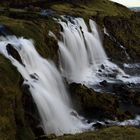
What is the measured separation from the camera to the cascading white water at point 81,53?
49281mm

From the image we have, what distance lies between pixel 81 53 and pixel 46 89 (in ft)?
75.4

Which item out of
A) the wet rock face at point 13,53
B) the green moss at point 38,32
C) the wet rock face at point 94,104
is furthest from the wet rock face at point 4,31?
the wet rock face at point 94,104

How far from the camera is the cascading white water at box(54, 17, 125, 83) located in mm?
49281

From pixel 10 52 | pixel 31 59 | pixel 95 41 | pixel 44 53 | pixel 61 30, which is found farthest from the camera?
pixel 95 41

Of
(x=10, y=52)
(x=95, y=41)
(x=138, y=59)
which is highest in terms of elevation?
(x=10, y=52)

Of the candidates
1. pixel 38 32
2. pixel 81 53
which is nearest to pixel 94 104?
pixel 38 32

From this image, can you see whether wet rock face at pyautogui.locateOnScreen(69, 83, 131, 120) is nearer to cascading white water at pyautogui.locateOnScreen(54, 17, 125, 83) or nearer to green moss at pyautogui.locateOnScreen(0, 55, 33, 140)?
cascading white water at pyautogui.locateOnScreen(54, 17, 125, 83)

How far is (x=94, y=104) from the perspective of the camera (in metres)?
37.4

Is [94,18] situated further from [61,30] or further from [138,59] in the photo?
[61,30]

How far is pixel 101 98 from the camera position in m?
38.3

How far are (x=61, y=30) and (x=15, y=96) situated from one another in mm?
28081

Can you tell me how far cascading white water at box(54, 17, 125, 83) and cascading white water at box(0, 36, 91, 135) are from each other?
7565 millimetres

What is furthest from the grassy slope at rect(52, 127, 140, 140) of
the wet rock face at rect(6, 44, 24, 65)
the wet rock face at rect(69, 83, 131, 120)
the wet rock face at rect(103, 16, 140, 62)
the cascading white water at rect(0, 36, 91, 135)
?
the wet rock face at rect(103, 16, 140, 62)

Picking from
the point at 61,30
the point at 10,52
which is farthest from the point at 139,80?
the point at 10,52
